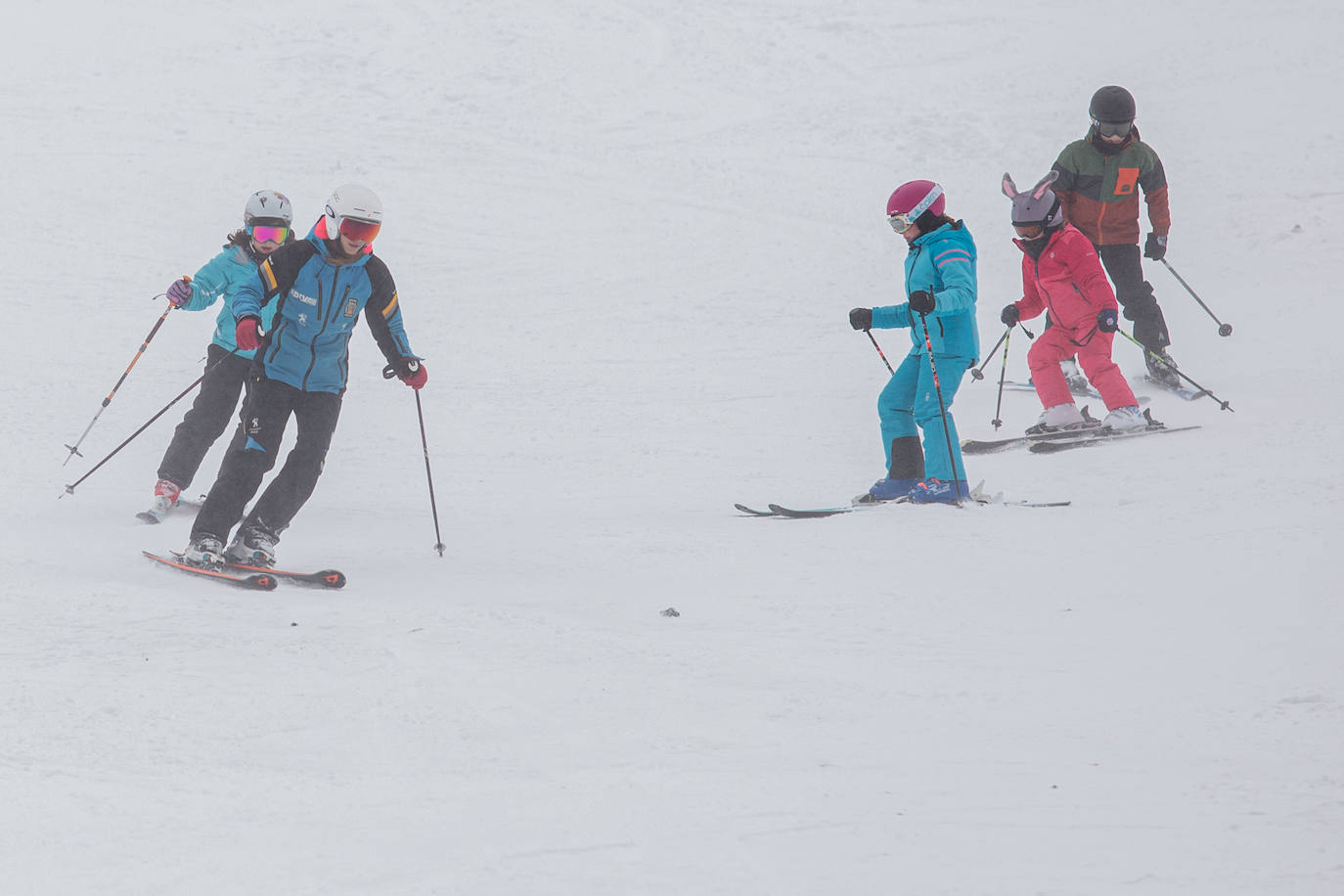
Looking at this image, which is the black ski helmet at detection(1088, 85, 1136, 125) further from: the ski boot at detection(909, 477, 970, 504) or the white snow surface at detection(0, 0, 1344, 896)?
the ski boot at detection(909, 477, 970, 504)

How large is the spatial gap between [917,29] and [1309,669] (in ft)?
52.5

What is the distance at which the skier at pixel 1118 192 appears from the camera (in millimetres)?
8438

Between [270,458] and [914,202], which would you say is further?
[914,202]

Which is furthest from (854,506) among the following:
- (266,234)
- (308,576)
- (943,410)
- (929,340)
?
(266,234)

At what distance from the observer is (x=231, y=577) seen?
17.4 feet

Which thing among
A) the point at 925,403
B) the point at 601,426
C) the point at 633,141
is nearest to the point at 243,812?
the point at 925,403

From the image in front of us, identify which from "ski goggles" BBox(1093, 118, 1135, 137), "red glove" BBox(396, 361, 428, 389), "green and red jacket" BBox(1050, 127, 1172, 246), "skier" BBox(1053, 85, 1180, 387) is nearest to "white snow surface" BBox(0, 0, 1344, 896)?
"red glove" BBox(396, 361, 428, 389)

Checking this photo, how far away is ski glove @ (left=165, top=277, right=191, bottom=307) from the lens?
657 cm

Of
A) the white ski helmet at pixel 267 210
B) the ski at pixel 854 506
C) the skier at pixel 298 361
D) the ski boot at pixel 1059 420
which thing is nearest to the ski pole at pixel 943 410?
the ski at pixel 854 506

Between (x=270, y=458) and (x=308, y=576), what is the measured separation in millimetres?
605

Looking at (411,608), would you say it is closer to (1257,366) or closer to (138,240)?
(1257,366)

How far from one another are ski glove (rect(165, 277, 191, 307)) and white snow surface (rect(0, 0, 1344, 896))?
117 centimetres

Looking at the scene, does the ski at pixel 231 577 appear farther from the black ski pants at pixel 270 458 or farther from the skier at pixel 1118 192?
the skier at pixel 1118 192

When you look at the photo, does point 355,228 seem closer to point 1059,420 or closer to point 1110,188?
point 1059,420
